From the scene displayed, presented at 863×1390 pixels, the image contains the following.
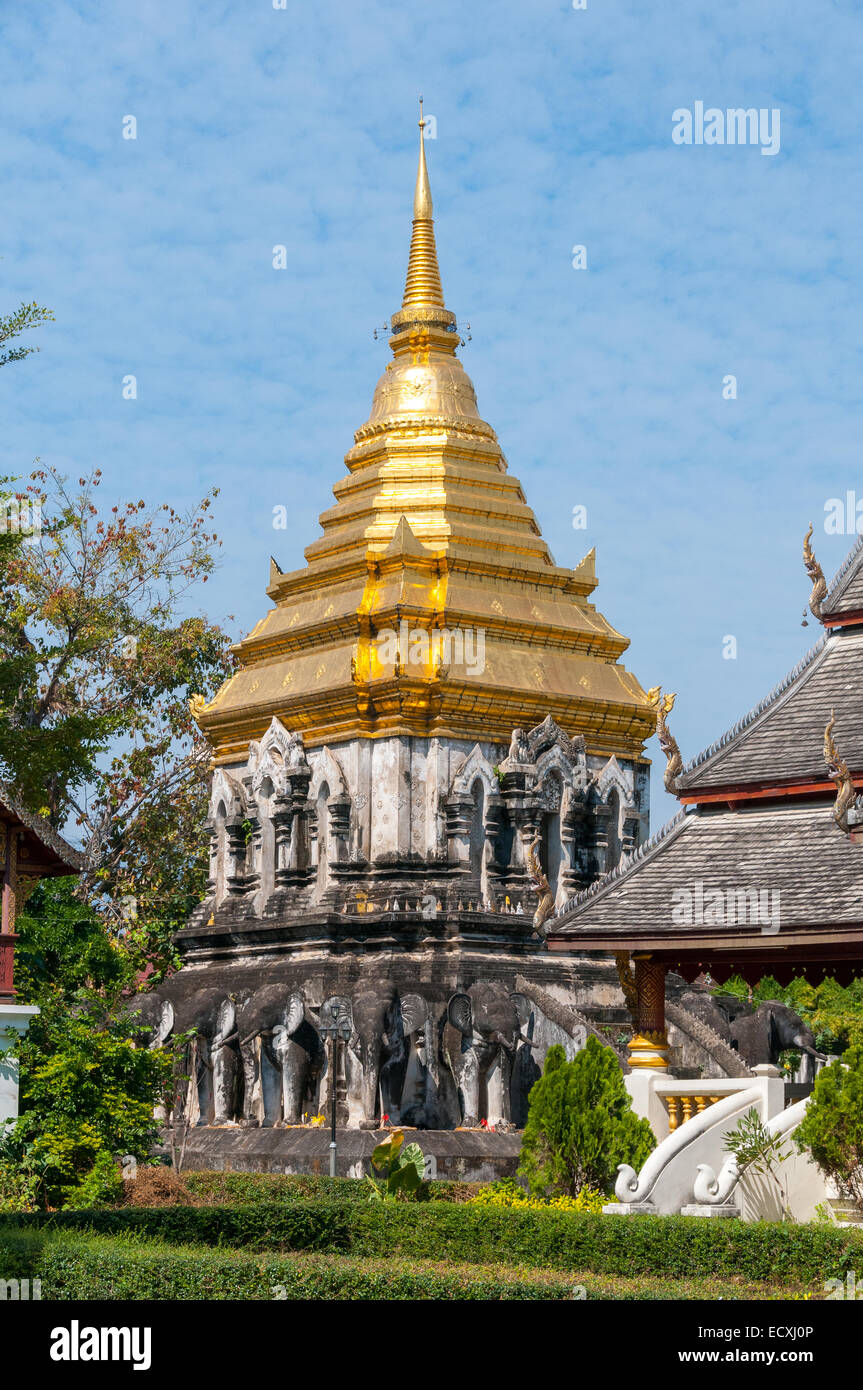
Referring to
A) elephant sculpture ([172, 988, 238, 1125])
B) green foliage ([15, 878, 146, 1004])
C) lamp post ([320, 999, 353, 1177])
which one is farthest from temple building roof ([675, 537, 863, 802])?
elephant sculpture ([172, 988, 238, 1125])

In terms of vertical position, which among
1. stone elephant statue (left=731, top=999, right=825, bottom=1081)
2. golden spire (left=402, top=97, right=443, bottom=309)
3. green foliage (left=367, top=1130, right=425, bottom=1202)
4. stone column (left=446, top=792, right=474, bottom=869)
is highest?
golden spire (left=402, top=97, right=443, bottom=309)

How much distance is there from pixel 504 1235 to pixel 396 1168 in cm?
566

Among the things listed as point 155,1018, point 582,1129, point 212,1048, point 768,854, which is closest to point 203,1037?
point 212,1048

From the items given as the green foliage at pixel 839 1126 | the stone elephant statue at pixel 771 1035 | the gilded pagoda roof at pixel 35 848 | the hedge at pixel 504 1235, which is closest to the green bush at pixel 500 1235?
the hedge at pixel 504 1235

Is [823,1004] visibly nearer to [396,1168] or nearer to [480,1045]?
[480,1045]

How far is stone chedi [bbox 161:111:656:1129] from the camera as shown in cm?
3194

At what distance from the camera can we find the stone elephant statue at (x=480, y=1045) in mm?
31297

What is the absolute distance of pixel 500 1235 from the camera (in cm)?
1898

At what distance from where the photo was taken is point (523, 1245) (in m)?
18.6

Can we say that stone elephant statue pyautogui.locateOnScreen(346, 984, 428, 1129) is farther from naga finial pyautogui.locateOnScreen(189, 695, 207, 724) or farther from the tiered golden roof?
naga finial pyautogui.locateOnScreen(189, 695, 207, 724)

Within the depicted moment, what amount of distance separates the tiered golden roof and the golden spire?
3 centimetres

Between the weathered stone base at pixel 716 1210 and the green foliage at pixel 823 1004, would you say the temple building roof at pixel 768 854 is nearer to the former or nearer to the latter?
the weathered stone base at pixel 716 1210
